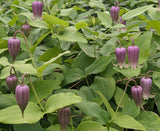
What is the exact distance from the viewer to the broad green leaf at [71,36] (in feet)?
3.87

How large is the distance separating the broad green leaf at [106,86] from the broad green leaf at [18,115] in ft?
1.10

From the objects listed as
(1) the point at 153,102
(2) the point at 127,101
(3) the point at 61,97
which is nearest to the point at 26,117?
(3) the point at 61,97

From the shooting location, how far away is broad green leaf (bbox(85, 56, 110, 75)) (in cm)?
114

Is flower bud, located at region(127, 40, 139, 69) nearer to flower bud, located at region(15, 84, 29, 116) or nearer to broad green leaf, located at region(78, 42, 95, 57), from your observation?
broad green leaf, located at region(78, 42, 95, 57)

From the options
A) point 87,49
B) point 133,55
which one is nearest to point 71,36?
point 87,49

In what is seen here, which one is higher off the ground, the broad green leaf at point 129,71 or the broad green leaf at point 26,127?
the broad green leaf at point 129,71

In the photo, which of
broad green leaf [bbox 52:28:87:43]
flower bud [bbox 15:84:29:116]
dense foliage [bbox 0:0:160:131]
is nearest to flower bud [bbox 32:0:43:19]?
dense foliage [bbox 0:0:160:131]

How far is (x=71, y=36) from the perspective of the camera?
123 centimetres

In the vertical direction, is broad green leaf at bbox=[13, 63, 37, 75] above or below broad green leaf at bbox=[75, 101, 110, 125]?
above

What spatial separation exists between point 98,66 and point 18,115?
47 cm

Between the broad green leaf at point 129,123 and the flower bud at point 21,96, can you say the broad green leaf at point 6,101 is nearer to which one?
the flower bud at point 21,96

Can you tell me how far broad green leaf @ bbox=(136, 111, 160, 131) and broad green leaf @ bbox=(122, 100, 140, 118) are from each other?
0.12 feet

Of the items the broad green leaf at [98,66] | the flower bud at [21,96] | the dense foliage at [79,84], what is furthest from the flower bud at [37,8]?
the flower bud at [21,96]

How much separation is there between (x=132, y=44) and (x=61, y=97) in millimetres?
409
